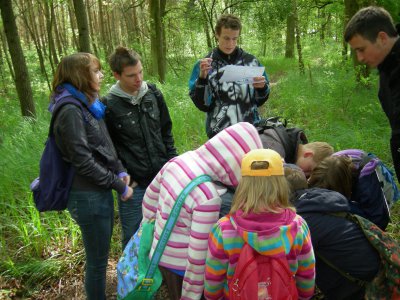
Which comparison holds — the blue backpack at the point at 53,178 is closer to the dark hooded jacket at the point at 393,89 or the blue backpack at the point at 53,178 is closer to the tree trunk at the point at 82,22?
the dark hooded jacket at the point at 393,89

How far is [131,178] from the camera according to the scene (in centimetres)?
280

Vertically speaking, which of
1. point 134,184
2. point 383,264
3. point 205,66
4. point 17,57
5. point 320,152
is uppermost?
point 17,57

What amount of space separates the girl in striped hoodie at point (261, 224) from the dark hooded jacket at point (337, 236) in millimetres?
281

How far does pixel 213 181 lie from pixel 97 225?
90 centimetres

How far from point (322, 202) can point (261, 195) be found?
53 cm

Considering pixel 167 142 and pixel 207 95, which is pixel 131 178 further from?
pixel 207 95

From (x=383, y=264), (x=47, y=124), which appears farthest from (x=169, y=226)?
(x=47, y=124)

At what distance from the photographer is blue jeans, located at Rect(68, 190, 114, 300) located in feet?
7.25

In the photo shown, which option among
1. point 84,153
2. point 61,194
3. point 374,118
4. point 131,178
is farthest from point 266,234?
point 374,118

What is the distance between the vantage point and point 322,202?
1926 mm

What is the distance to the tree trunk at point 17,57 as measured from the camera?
5.82 m

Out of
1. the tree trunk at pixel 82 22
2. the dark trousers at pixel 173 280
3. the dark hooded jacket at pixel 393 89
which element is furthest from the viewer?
the tree trunk at pixel 82 22

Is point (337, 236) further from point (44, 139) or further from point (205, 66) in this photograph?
point (44, 139)

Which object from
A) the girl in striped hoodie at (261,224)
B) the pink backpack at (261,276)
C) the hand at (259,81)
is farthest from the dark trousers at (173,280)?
the hand at (259,81)
